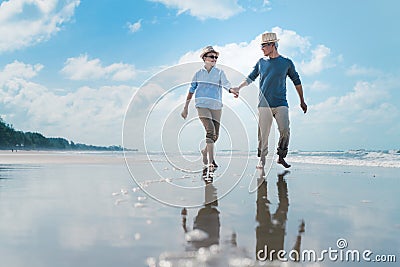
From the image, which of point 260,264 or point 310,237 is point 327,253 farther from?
point 260,264

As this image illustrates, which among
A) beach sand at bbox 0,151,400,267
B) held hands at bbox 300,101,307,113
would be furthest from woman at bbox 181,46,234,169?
beach sand at bbox 0,151,400,267

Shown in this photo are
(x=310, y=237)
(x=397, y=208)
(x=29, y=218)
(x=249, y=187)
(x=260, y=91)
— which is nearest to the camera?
(x=310, y=237)

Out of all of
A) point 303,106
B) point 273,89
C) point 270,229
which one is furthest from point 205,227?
point 303,106

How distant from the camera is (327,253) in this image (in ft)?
6.59

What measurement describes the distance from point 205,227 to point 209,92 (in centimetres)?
451

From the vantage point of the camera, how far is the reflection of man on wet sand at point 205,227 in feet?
7.12

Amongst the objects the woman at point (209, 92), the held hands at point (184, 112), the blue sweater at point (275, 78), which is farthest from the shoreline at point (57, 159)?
the blue sweater at point (275, 78)

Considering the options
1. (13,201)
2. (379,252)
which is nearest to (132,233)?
(379,252)

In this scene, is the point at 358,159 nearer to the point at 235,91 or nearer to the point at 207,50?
the point at 235,91

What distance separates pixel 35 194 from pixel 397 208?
3.71 metres

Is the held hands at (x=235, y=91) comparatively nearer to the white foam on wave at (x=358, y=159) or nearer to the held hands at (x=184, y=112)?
the held hands at (x=184, y=112)

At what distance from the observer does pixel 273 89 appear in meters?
5.91

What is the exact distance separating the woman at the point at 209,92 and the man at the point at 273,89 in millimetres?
685

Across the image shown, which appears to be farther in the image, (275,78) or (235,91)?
(235,91)
